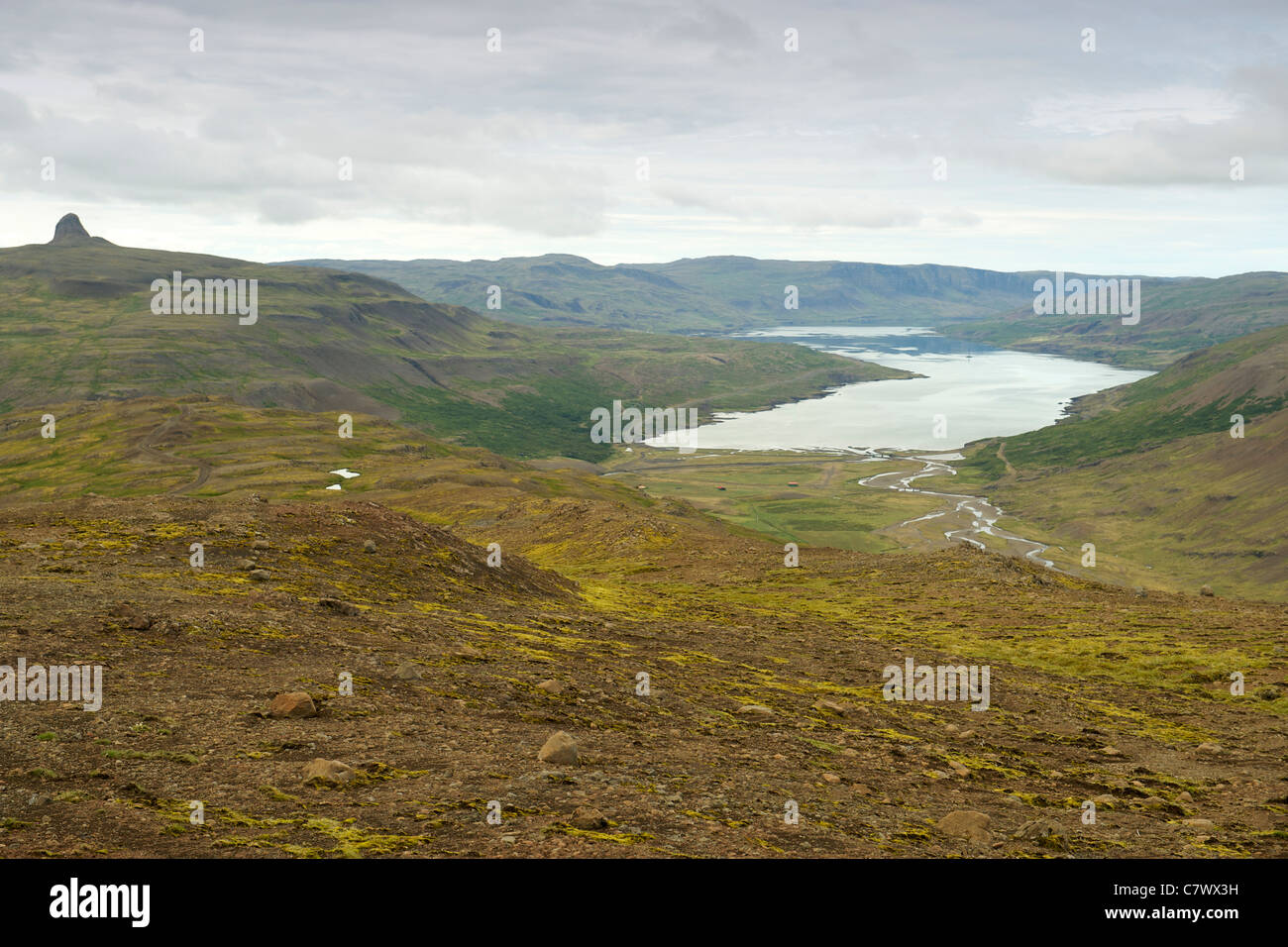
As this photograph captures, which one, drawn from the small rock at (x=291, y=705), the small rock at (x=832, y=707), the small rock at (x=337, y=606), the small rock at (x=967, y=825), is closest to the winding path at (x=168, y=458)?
the small rock at (x=337, y=606)

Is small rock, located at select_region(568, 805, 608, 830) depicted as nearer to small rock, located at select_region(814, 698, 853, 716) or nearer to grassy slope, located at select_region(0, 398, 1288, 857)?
grassy slope, located at select_region(0, 398, 1288, 857)

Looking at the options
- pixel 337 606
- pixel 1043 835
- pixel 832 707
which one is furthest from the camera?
pixel 337 606

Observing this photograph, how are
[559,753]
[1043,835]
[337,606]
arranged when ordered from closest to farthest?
[1043,835] < [559,753] < [337,606]

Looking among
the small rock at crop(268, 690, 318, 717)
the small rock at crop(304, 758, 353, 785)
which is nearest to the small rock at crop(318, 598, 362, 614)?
the small rock at crop(268, 690, 318, 717)

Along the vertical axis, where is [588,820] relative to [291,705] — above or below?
below

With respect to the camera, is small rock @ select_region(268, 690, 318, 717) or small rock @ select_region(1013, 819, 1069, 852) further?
small rock @ select_region(268, 690, 318, 717)

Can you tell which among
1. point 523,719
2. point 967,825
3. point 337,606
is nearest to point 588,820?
point 523,719

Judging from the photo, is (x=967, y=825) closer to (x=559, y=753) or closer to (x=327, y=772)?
(x=559, y=753)

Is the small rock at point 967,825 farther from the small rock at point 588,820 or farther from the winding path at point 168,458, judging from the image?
the winding path at point 168,458
